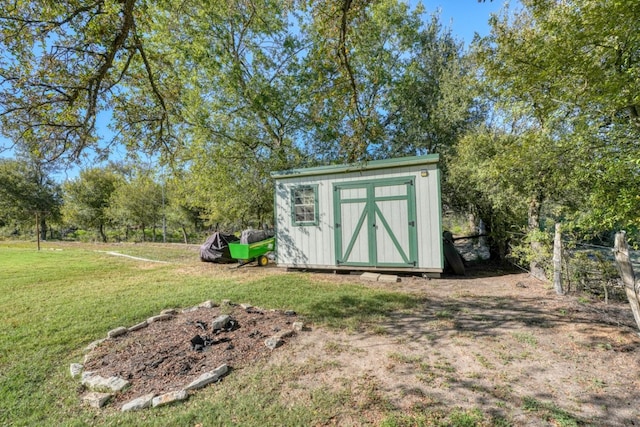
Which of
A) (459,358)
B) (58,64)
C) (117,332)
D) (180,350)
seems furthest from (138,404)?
(58,64)

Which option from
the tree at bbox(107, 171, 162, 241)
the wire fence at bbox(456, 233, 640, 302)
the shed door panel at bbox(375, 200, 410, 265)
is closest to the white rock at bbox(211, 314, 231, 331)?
the shed door panel at bbox(375, 200, 410, 265)

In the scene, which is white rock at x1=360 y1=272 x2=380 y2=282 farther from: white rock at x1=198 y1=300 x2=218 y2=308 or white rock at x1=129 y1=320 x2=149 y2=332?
white rock at x1=129 y1=320 x2=149 y2=332

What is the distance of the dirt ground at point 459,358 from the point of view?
2.08 meters

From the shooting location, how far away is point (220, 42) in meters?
10.5

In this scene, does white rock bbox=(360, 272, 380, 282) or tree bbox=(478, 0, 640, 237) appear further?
white rock bbox=(360, 272, 380, 282)

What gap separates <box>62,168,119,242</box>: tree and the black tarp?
52.1ft

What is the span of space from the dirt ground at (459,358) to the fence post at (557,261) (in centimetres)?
42

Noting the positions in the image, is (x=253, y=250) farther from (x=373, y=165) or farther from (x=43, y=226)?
(x=43, y=226)

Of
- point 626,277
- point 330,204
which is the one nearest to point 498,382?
point 626,277

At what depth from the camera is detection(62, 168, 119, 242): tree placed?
2084 centimetres

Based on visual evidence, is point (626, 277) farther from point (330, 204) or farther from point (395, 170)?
point (330, 204)

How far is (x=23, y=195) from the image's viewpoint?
23.1m

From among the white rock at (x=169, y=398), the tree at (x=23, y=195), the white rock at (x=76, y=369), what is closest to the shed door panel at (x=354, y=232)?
the white rock at (x=169, y=398)

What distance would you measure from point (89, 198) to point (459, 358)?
85.2 ft
